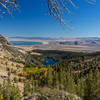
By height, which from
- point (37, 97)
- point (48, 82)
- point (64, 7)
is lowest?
point (48, 82)

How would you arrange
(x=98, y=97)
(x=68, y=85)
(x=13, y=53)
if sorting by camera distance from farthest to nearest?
1. (x=13, y=53)
2. (x=68, y=85)
3. (x=98, y=97)

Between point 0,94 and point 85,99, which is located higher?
point 0,94

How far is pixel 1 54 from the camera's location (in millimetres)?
70875

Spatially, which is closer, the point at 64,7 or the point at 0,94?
the point at 64,7

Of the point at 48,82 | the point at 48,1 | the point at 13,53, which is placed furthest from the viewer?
the point at 13,53

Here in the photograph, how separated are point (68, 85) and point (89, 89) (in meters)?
3.91

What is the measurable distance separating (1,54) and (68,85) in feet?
202

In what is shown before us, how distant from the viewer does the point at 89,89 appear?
63.9ft

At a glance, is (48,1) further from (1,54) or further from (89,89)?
(1,54)

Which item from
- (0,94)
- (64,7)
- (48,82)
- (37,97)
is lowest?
(48,82)

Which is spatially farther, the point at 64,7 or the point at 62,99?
the point at 62,99

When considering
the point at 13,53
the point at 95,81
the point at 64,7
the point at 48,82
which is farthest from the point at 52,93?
the point at 13,53

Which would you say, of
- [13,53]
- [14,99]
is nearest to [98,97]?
[14,99]

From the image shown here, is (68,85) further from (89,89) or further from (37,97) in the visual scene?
(37,97)
